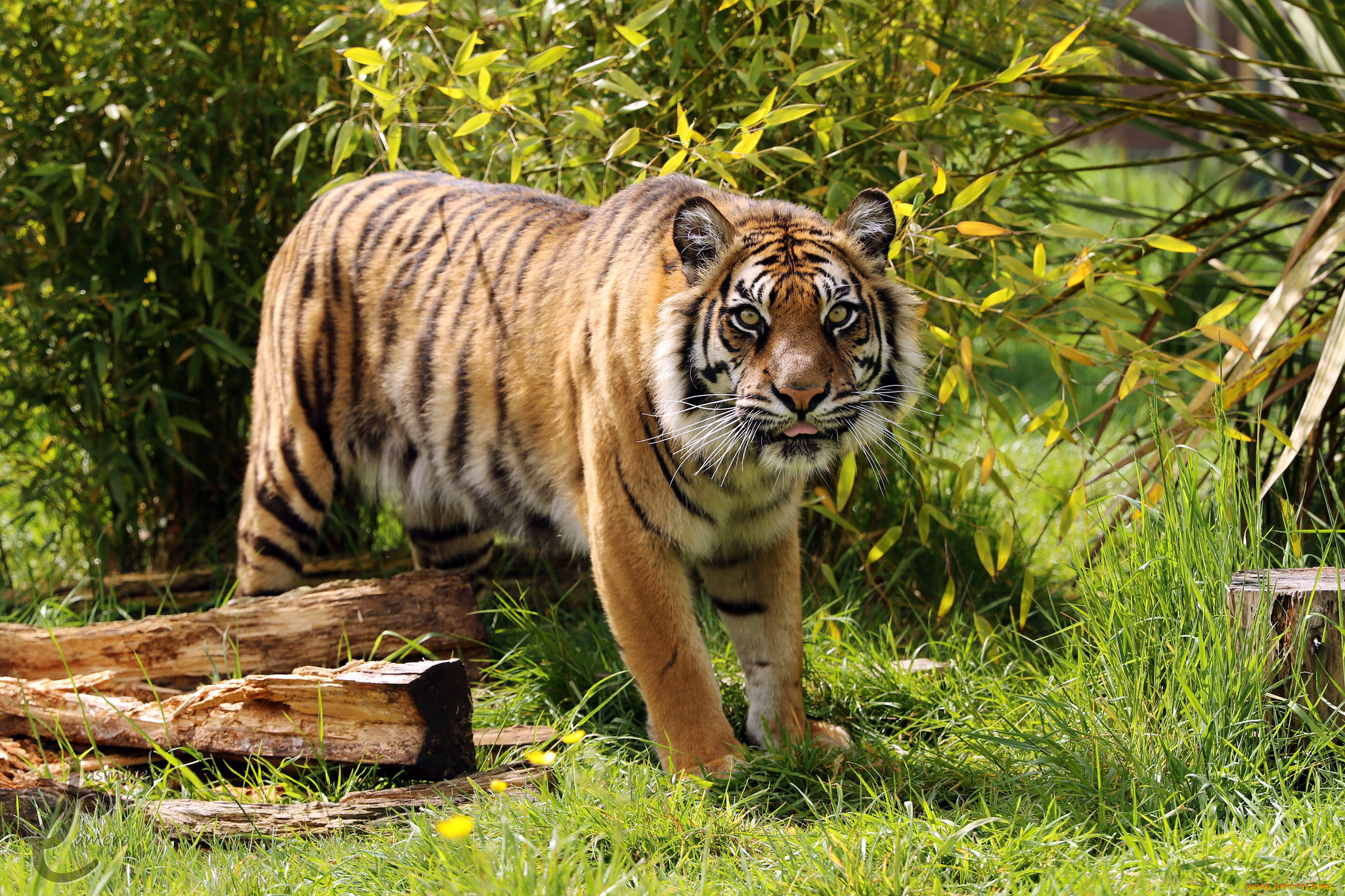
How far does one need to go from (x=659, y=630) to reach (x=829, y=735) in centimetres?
51

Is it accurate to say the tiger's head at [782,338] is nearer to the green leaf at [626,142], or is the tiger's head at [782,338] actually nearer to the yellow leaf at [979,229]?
the yellow leaf at [979,229]

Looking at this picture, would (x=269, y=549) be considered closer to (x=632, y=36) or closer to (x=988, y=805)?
(x=632, y=36)

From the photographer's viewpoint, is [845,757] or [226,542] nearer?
[845,757]

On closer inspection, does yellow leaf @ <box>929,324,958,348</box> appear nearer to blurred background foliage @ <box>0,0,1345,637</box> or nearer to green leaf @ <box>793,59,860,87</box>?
blurred background foliage @ <box>0,0,1345,637</box>

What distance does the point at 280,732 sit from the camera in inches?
109

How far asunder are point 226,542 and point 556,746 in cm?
216

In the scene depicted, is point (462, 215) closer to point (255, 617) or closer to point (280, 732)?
point (255, 617)

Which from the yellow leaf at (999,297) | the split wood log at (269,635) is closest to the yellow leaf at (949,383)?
the yellow leaf at (999,297)

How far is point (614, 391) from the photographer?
286 centimetres

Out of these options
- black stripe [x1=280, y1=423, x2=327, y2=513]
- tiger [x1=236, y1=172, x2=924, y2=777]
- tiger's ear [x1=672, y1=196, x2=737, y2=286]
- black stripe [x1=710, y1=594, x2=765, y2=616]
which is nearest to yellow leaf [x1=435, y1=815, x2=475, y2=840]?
tiger [x1=236, y1=172, x2=924, y2=777]

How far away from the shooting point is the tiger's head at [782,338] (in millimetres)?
2586

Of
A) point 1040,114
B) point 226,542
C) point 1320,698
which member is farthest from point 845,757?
point 226,542

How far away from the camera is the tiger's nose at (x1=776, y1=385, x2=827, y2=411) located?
252 cm

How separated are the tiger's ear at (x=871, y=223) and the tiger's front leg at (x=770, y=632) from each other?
75cm
